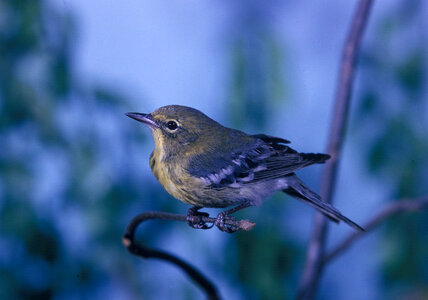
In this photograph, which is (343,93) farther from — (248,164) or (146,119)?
(146,119)

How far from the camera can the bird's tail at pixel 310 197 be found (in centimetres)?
69

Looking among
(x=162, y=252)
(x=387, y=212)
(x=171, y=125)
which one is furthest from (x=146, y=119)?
(x=387, y=212)

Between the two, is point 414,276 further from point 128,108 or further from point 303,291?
point 128,108

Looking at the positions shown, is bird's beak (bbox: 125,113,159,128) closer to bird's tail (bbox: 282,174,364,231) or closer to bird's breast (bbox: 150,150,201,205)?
bird's breast (bbox: 150,150,201,205)

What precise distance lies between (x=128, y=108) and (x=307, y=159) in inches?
23.4

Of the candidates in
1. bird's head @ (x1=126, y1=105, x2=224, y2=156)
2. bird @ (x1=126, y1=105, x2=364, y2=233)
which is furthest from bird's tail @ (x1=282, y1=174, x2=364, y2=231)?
bird's head @ (x1=126, y1=105, x2=224, y2=156)

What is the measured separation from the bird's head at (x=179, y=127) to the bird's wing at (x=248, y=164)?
32 mm

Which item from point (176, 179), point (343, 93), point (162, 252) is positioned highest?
point (343, 93)

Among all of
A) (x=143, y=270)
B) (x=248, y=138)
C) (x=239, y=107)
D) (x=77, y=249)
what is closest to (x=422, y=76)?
(x=239, y=107)

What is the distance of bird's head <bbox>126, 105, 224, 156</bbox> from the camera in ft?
2.16

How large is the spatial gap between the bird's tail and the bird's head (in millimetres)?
159

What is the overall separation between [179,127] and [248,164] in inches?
5.5

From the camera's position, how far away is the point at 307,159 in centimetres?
64

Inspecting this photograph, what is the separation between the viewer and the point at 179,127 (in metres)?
0.70
